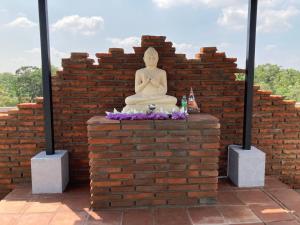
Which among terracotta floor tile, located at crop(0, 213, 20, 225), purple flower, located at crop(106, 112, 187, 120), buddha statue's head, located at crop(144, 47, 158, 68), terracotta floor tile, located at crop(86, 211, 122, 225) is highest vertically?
buddha statue's head, located at crop(144, 47, 158, 68)

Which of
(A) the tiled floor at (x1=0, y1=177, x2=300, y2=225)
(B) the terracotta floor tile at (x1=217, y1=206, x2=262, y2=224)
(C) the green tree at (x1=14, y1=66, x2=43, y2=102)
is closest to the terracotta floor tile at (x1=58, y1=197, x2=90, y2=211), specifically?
(A) the tiled floor at (x1=0, y1=177, x2=300, y2=225)

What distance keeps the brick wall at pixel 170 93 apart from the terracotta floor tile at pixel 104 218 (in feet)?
4.10

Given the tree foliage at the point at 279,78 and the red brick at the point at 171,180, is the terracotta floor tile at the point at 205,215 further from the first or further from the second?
the tree foliage at the point at 279,78

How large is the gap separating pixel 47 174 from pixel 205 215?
2.14 metres

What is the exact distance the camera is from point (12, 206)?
3.41 metres

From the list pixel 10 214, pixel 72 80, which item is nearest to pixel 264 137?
pixel 72 80

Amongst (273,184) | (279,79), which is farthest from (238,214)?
(279,79)

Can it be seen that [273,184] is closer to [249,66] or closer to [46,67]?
[249,66]

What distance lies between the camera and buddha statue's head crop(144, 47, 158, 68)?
161 inches

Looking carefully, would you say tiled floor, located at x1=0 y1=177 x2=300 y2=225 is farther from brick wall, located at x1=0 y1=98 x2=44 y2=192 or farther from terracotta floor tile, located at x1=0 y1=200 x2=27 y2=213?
brick wall, located at x1=0 y1=98 x2=44 y2=192

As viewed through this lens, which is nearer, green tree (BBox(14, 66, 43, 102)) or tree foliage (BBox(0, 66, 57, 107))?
tree foliage (BBox(0, 66, 57, 107))

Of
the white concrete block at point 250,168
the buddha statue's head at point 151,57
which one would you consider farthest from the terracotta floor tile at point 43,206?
Answer: the white concrete block at point 250,168

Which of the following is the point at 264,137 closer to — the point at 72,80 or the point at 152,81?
the point at 152,81

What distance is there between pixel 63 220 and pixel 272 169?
340 cm
